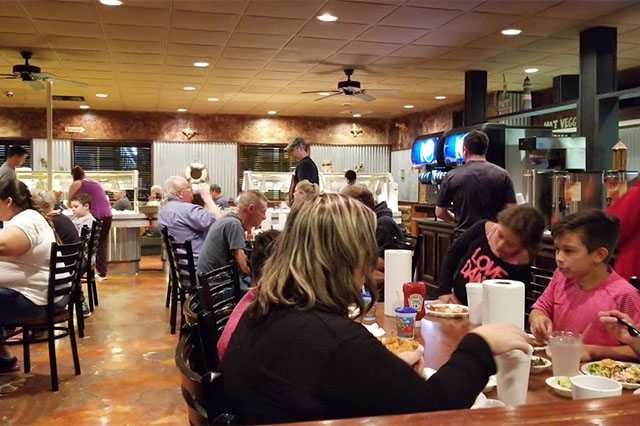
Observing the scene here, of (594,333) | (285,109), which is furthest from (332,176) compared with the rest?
(594,333)

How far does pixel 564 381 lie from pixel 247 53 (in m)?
6.18

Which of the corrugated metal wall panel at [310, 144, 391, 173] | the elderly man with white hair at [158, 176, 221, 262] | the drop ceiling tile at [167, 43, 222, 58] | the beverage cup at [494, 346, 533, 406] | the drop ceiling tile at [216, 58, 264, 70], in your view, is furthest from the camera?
the corrugated metal wall panel at [310, 144, 391, 173]

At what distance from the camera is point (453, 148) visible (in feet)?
26.7

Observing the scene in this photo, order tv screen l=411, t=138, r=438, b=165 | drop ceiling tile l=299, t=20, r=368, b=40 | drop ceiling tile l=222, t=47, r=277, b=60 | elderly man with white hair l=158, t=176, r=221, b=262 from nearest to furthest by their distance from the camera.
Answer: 1. elderly man with white hair l=158, t=176, r=221, b=262
2. drop ceiling tile l=299, t=20, r=368, b=40
3. drop ceiling tile l=222, t=47, r=277, b=60
4. tv screen l=411, t=138, r=438, b=165

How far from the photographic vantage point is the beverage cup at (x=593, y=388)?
4.56 ft

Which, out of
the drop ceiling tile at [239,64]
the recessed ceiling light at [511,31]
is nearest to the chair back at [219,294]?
the recessed ceiling light at [511,31]

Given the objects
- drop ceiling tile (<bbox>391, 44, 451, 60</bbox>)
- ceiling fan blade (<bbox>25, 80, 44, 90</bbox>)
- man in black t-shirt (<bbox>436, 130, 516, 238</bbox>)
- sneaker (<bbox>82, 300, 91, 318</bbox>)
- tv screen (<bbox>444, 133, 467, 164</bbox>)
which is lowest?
sneaker (<bbox>82, 300, 91, 318</bbox>)

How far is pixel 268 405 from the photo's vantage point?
49.9 inches

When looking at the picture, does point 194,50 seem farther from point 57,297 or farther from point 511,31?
point 57,297

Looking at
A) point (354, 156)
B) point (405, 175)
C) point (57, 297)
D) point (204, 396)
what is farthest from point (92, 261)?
point (354, 156)

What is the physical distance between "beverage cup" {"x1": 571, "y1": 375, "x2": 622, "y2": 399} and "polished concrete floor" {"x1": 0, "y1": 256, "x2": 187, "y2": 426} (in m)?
2.55

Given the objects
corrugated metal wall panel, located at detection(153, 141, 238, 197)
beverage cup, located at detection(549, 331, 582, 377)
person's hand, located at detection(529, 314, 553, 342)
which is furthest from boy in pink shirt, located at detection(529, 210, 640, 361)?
corrugated metal wall panel, located at detection(153, 141, 238, 197)

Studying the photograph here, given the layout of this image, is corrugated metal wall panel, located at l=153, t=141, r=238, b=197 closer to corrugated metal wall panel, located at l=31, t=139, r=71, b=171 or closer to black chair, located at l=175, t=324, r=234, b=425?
corrugated metal wall panel, located at l=31, t=139, r=71, b=171

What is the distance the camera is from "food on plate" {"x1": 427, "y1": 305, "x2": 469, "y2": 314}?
2.62m
